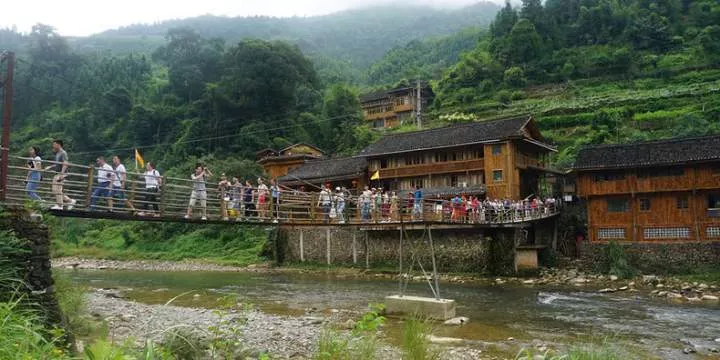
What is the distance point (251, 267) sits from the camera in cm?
3712

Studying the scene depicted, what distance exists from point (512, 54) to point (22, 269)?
64605 millimetres

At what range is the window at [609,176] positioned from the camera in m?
28.5

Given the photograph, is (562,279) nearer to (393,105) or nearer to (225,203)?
(225,203)

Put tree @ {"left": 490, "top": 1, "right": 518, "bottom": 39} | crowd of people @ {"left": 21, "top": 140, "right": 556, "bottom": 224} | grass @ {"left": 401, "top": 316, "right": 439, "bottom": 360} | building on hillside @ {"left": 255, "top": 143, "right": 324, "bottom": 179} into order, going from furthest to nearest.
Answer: tree @ {"left": 490, "top": 1, "right": 518, "bottom": 39}, building on hillside @ {"left": 255, "top": 143, "right": 324, "bottom": 179}, crowd of people @ {"left": 21, "top": 140, "right": 556, "bottom": 224}, grass @ {"left": 401, "top": 316, "right": 439, "bottom": 360}

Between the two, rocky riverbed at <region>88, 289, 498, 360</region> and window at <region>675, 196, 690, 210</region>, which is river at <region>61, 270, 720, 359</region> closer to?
rocky riverbed at <region>88, 289, 498, 360</region>

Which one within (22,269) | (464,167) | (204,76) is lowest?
(22,269)

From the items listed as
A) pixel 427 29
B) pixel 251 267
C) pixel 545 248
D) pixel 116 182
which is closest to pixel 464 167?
pixel 545 248

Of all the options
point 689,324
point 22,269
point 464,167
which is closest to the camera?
point 22,269

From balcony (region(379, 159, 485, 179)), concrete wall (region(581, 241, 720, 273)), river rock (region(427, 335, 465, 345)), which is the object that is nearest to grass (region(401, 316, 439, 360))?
river rock (region(427, 335, 465, 345))

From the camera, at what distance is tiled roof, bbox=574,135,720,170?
25.9 meters

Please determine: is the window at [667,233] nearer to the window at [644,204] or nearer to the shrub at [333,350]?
the window at [644,204]

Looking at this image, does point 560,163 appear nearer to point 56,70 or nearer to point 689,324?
point 689,324

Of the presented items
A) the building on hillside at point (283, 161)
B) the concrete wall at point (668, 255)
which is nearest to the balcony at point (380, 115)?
the building on hillside at point (283, 161)

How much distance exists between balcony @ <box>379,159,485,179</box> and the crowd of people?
2.14m
